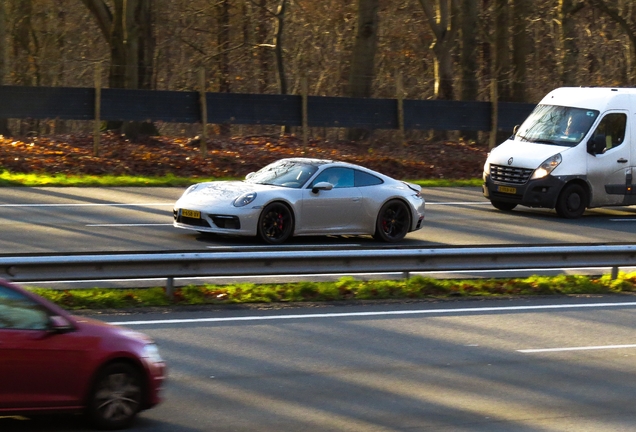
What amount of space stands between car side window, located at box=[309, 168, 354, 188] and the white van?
510 cm

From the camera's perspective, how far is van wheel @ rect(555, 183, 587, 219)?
19953 millimetres

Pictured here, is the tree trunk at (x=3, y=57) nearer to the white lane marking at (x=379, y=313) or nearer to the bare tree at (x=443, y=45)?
the bare tree at (x=443, y=45)

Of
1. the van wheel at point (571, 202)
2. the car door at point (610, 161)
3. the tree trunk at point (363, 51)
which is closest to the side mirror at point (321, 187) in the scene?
the van wheel at point (571, 202)

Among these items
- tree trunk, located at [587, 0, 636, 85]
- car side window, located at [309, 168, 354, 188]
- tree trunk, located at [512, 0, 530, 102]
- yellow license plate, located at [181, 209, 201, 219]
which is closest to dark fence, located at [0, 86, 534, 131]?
tree trunk, located at [512, 0, 530, 102]

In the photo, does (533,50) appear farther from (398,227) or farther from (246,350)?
(246,350)

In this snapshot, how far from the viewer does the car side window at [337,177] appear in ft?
51.7

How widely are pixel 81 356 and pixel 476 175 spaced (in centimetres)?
2223

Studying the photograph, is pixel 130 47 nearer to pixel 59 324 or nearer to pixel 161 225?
pixel 161 225

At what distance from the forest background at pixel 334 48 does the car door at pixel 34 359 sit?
21830 mm

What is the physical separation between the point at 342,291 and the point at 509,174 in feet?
28.3

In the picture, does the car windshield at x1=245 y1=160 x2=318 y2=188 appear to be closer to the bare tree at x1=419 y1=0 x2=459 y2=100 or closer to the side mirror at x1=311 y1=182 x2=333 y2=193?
the side mirror at x1=311 y1=182 x2=333 y2=193

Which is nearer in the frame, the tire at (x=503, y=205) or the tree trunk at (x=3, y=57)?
the tire at (x=503, y=205)

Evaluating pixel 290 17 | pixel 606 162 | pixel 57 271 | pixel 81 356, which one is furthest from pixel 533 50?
pixel 81 356

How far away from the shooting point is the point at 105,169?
23484 millimetres
